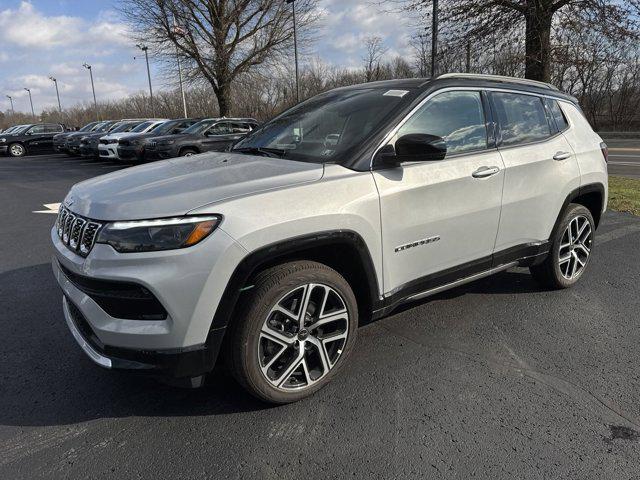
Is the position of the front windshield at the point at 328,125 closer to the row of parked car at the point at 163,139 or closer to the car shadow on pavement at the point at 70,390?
the car shadow on pavement at the point at 70,390

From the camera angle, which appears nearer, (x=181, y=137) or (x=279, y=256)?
(x=279, y=256)

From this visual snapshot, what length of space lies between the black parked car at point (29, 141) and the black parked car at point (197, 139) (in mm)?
15122

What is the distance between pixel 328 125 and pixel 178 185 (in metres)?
1.28

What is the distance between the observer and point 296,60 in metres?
25.0

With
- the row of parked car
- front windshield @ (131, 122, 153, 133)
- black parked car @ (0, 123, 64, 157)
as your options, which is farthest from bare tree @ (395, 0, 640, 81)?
black parked car @ (0, 123, 64, 157)

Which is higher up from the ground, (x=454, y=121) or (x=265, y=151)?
(x=454, y=121)

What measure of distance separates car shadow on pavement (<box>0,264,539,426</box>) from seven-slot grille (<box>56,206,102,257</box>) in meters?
0.69

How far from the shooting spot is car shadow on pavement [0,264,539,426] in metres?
2.73

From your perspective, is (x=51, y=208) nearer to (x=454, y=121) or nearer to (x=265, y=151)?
(x=265, y=151)

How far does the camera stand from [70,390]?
294 cm

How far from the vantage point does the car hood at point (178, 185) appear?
236 cm

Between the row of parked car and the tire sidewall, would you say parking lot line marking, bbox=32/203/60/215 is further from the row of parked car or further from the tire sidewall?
the tire sidewall

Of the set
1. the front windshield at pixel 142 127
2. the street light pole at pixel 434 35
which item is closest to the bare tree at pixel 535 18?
the street light pole at pixel 434 35

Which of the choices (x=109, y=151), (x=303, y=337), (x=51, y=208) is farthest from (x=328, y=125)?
(x=109, y=151)
